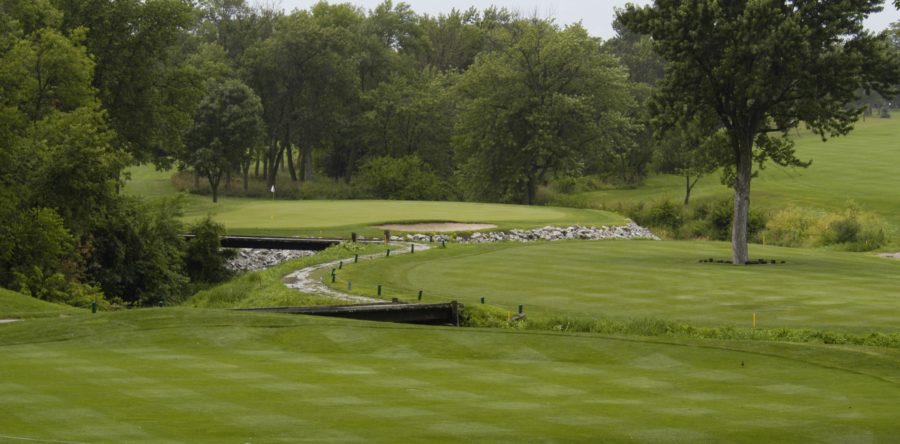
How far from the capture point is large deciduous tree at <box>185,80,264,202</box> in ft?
288

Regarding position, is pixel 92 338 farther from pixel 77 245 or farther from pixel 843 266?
pixel 843 266

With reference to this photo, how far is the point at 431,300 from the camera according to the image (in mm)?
34188

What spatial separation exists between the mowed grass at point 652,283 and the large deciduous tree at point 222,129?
40258mm

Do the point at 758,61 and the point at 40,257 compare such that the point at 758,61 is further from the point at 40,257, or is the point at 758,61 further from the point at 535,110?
the point at 535,110

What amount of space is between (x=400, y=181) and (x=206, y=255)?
42.8 metres

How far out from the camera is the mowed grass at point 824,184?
92.7 m

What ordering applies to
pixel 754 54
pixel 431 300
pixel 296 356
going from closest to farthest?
pixel 296 356 → pixel 431 300 → pixel 754 54

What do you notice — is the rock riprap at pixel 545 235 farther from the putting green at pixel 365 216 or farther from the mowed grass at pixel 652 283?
the mowed grass at pixel 652 283

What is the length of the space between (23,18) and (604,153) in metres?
54.3

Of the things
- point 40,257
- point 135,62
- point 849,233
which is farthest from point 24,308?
point 849,233

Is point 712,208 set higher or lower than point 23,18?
lower

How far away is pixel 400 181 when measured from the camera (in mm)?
97125

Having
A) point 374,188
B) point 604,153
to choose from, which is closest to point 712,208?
point 604,153

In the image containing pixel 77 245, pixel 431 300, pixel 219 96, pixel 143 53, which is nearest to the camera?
pixel 431 300
